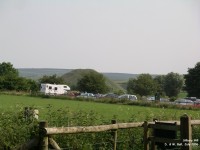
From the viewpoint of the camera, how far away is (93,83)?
118 metres

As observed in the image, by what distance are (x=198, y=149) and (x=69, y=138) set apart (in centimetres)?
408

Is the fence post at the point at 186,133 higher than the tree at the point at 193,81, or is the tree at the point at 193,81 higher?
the tree at the point at 193,81

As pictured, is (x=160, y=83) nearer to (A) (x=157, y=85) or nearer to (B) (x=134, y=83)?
(A) (x=157, y=85)

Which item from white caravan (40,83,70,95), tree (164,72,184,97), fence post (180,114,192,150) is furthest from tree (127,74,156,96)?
fence post (180,114,192,150)

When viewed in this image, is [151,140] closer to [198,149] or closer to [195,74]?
[198,149]

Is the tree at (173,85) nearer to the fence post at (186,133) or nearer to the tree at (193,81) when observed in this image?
the tree at (193,81)

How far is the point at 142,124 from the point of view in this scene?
9.72 metres

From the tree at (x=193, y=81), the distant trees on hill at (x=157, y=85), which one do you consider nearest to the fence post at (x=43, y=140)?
the tree at (x=193, y=81)

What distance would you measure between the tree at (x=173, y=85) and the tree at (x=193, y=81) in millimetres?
35862

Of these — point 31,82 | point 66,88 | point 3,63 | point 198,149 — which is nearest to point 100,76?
point 66,88

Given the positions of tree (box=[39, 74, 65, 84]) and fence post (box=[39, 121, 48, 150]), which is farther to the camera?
tree (box=[39, 74, 65, 84])

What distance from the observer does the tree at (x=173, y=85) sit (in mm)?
128988

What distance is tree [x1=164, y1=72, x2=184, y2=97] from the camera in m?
129

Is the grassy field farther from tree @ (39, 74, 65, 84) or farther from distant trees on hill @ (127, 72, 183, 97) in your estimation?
tree @ (39, 74, 65, 84)
